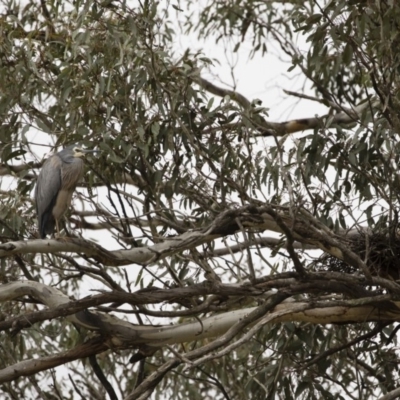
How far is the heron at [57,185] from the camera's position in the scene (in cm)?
543

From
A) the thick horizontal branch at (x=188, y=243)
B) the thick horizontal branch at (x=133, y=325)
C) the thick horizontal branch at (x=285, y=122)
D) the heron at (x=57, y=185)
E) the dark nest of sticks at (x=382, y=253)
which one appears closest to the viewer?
the thick horizontal branch at (x=188, y=243)

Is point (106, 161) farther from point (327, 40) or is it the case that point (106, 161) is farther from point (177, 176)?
point (327, 40)

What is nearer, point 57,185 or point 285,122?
point 57,185

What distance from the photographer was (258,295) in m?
4.52

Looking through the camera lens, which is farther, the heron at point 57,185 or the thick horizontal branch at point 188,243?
the heron at point 57,185

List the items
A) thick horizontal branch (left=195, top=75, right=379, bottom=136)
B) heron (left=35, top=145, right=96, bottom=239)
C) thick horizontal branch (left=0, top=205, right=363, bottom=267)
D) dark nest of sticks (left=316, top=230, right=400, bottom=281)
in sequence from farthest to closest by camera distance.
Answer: heron (left=35, top=145, right=96, bottom=239), thick horizontal branch (left=195, top=75, right=379, bottom=136), dark nest of sticks (left=316, top=230, right=400, bottom=281), thick horizontal branch (left=0, top=205, right=363, bottom=267)

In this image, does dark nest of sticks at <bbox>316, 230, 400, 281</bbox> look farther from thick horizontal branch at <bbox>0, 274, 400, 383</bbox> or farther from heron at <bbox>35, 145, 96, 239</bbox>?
heron at <bbox>35, 145, 96, 239</bbox>

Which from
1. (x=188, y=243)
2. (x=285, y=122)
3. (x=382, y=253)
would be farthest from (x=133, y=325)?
(x=285, y=122)

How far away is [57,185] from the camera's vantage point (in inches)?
217

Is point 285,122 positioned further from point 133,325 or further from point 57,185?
point 133,325

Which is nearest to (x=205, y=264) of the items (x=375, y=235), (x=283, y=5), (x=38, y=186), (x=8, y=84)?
(x=375, y=235)

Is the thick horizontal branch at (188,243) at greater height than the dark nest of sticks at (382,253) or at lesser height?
greater

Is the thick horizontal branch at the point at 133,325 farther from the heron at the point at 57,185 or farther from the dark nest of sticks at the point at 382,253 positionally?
the heron at the point at 57,185

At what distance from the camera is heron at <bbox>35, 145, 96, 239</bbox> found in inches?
214
